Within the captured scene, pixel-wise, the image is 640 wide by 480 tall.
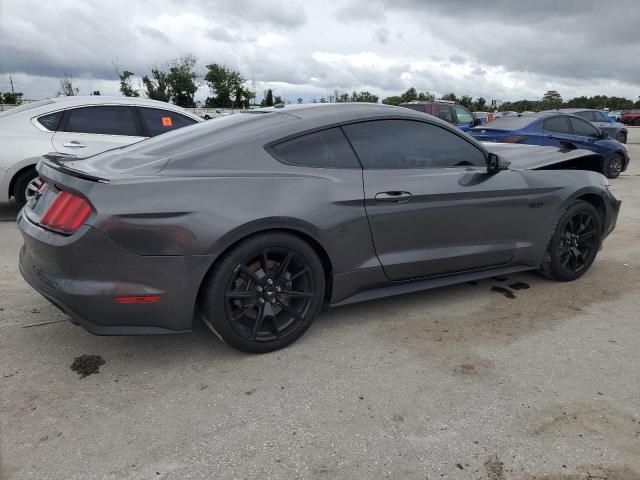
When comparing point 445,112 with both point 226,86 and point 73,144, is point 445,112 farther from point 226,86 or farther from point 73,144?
point 226,86

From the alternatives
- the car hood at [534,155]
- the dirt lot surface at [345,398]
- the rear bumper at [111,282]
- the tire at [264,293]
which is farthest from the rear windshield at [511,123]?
the rear bumper at [111,282]

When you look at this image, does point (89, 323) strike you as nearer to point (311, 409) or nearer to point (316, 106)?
point (311, 409)

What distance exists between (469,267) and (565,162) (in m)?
1.50

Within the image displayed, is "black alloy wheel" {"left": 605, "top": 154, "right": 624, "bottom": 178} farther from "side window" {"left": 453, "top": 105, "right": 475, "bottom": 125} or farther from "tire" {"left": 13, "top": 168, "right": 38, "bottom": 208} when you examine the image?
"tire" {"left": 13, "top": 168, "right": 38, "bottom": 208}

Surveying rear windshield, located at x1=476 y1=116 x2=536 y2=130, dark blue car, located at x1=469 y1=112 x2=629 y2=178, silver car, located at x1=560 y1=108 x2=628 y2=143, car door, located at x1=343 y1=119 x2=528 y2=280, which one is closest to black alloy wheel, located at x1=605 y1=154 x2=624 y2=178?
dark blue car, located at x1=469 y1=112 x2=629 y2=178

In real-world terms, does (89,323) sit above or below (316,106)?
below

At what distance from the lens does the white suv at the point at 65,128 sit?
5.97 meters

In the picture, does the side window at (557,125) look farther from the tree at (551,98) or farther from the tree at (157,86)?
the tree at (551,98)

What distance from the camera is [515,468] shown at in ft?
7.01

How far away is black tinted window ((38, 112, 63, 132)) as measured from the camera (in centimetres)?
618

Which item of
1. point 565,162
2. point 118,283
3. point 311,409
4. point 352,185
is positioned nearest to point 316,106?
point 352,185

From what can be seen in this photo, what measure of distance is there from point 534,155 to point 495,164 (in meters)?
0.81

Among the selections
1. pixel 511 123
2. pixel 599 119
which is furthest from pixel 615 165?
pixel 599 119

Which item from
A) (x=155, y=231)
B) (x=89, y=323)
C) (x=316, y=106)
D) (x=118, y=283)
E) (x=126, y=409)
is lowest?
(x=126, y=409)
